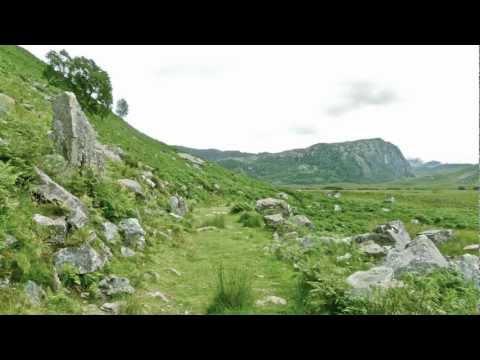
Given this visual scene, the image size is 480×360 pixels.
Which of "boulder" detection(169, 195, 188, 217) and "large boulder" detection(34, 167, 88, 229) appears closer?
"large boulder" detection(34, 167, 88, 229)

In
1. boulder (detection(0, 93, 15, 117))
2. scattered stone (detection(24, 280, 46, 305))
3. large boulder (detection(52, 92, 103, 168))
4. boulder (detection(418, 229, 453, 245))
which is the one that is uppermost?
boulder (detection(0, 93, 15, 117))

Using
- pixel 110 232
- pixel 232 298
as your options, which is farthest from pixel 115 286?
pixel 110 232

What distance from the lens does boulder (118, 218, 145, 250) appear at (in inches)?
396

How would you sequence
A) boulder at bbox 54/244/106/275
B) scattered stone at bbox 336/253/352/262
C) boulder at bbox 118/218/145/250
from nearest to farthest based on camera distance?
boulder at bbox 54/244/106/275
boulder at bbox 118/218/145/250
scattered stone at bbox 336/253/352/262

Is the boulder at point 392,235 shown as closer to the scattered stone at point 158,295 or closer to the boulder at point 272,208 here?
the boulder at point 272,208

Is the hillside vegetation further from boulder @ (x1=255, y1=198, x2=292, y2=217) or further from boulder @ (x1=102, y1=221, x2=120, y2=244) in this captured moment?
boulder @ (x1=255, y1=198, x2=292, y2=217)

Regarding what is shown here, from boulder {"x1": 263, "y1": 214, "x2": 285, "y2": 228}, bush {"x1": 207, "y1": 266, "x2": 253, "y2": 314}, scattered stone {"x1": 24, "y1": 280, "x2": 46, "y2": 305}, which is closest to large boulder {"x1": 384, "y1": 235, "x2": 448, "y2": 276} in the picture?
bush {"x1": 207, "y1": 266, "x2": 253, "y2": 314}

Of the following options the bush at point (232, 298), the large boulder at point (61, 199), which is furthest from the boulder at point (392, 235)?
the large boulder at point (61, 199)

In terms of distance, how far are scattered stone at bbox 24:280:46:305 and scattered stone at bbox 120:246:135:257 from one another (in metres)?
3.25

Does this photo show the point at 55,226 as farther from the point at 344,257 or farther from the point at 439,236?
the point at 439,236

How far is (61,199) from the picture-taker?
8445mm
